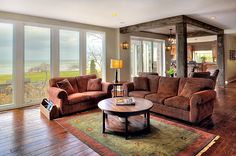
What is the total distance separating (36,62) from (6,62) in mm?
787

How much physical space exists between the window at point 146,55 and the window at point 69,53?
284cm

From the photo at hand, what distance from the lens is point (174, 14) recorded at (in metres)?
4.91

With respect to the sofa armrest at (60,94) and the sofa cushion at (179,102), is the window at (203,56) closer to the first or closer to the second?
the sofa cushion at (179,102)

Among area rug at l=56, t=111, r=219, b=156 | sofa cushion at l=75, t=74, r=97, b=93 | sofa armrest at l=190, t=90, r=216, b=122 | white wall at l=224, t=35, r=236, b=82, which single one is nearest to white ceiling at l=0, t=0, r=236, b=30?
sofa cushion at l=75, t=74, r=97, b=93

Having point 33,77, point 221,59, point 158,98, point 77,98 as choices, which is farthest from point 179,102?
point 221,59

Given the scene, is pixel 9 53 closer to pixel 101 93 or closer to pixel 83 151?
pixel 101 93

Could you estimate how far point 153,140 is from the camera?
8.87ft

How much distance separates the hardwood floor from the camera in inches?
95.6

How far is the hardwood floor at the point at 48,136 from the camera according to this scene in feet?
7.97

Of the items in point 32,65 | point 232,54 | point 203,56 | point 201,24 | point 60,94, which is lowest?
point 60,94

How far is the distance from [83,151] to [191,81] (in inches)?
114

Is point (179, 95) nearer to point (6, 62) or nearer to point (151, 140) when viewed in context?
point (151, 140)

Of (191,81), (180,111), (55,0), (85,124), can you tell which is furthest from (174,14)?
(85,124)

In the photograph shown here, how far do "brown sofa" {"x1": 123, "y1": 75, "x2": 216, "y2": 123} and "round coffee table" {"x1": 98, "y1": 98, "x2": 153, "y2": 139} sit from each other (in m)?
0.68
